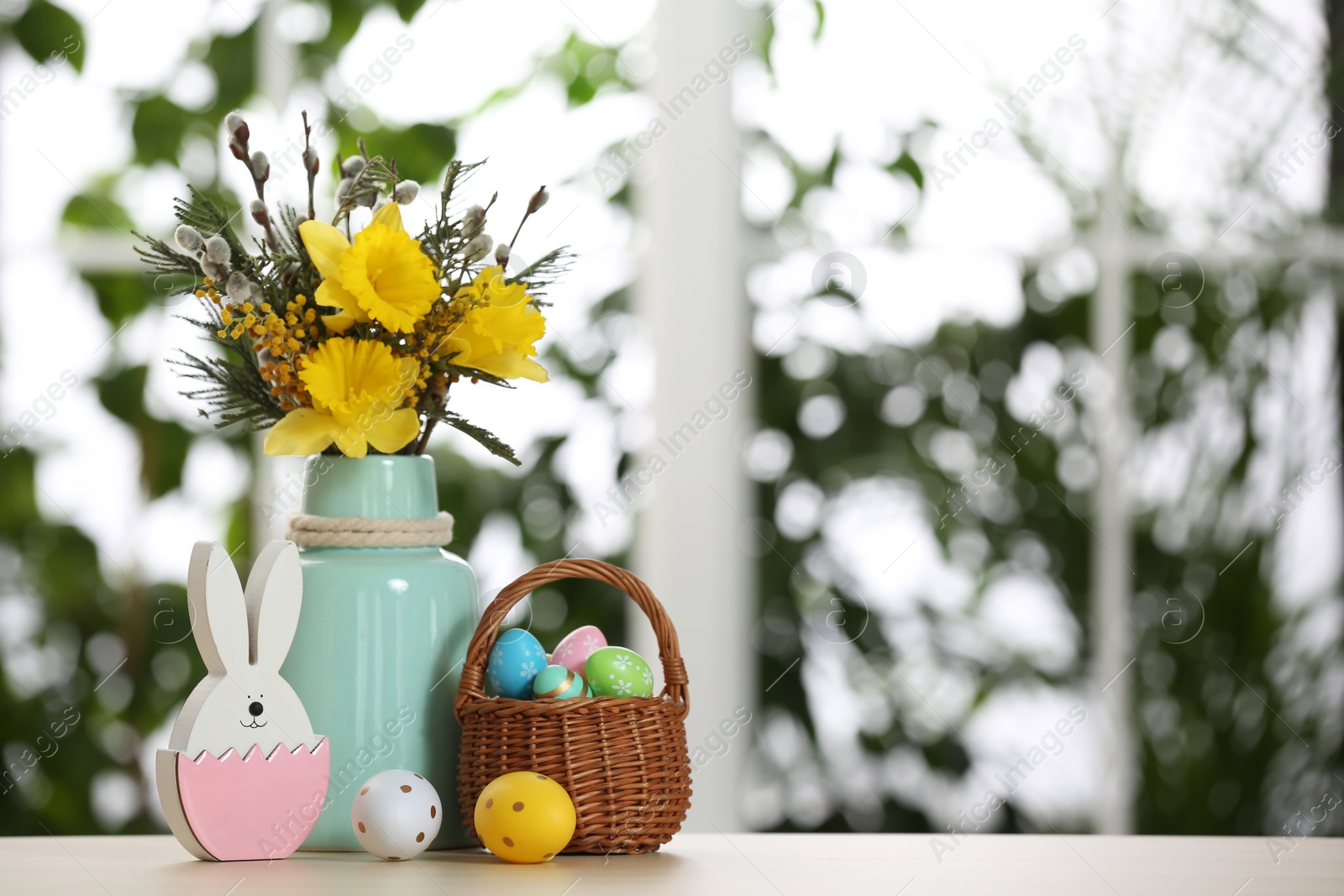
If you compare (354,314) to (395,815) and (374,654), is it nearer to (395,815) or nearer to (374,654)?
(374,654)

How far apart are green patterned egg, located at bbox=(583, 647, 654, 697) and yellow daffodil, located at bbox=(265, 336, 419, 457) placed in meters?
0.25

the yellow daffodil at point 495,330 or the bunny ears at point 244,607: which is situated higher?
the yellow daffodil at point 495,330

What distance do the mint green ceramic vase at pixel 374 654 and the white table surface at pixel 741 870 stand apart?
0.07 m

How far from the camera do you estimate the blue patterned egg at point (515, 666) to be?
919 millimetres

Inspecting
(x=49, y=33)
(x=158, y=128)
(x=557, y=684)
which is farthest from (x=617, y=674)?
(x=49, y=33)

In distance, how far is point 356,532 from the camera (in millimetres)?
947

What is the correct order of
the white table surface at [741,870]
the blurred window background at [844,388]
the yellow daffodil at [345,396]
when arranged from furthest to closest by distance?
the blurred window background at [844,388], the yellow daffodil at [345,396], the white table surface at [741,870]

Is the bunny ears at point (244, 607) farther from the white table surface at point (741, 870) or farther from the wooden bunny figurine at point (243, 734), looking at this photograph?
the white table surface at point (741, 870)

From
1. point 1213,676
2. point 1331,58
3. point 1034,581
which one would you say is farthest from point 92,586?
point 1331,58

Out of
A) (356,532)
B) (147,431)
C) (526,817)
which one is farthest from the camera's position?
(147,431)

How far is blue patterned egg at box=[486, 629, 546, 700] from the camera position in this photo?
36.2 inches

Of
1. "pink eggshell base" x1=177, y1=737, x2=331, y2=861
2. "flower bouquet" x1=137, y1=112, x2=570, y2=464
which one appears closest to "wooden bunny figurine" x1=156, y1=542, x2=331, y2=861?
"pink eggshell base" x1=177, y1=737, x2=331, y2=861

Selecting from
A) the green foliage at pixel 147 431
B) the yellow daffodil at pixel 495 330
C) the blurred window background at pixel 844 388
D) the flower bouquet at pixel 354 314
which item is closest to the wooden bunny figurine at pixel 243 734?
the flower bouquet at pixel 354 314

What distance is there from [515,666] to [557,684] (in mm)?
41
